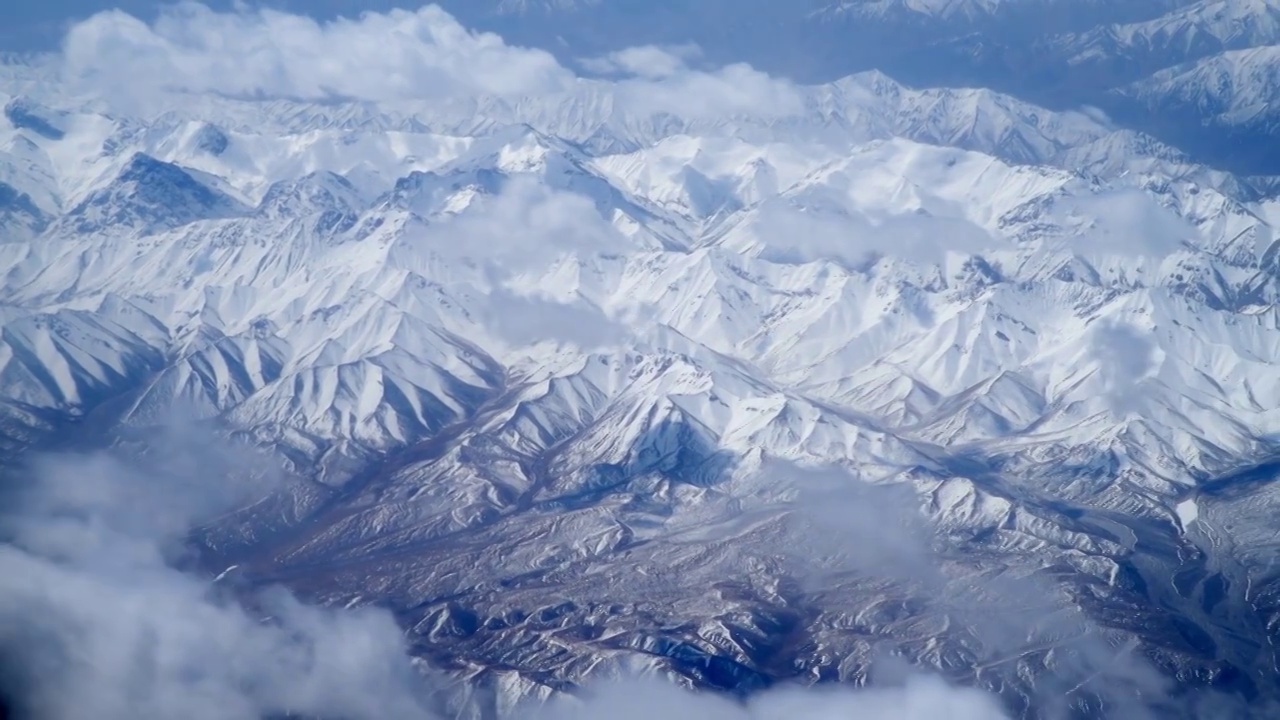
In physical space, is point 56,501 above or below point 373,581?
above

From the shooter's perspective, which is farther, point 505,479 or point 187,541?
point 505,479

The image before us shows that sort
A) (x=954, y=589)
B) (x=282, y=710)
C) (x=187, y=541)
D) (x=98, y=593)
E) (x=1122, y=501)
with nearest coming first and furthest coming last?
(x=98, y=593) → (x=282, y=710) → (x=954, y=589) → (x=187, y=541) → (x=1122, y=501)

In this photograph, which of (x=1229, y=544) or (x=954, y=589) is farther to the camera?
(x=1229, y=544)

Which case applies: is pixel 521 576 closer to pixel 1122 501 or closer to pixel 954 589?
pixel 954 589

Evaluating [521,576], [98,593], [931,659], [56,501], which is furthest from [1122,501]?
[98,593]

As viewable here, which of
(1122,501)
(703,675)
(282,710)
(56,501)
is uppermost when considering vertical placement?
(282,710)

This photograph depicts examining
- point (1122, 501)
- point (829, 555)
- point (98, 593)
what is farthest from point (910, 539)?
point (98, 593)

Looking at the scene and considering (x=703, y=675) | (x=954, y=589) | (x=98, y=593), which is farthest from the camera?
(x=954, y=589)

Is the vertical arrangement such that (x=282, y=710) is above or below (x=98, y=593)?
below

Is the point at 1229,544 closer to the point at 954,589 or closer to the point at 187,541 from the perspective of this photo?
the point at 954,589
